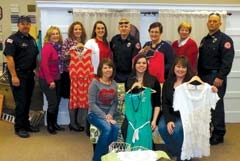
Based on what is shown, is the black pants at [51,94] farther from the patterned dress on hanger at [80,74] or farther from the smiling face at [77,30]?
the smiling face at [77,30]

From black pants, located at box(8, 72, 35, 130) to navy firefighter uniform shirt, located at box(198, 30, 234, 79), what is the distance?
1.97 meters

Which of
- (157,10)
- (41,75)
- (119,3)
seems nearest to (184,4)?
(157,10)

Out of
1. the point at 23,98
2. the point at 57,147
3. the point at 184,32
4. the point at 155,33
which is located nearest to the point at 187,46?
the point at 184,32

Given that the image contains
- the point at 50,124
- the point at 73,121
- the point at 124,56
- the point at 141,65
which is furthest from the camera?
the point at 73,121

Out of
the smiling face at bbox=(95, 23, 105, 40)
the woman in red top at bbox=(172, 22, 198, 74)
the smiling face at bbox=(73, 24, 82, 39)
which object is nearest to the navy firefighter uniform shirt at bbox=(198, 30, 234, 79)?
the woman in red top at bbox=(172, 22, 198, 74)

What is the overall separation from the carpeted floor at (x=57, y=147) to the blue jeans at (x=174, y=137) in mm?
432

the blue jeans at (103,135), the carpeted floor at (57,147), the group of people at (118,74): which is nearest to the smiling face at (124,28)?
the group of people at (118,74)

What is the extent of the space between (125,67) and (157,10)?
1.08 meters

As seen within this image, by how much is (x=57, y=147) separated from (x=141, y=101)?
1.19 m

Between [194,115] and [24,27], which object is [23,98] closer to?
[24,27]

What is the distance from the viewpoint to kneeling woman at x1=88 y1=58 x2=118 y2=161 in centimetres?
328

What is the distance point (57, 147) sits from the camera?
12.9 feet

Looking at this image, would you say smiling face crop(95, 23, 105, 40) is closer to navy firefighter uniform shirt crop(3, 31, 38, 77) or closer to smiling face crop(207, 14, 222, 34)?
navy firefighter uniform shirt crop(3, 31, 38, 77)

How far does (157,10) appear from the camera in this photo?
463 centimetres
